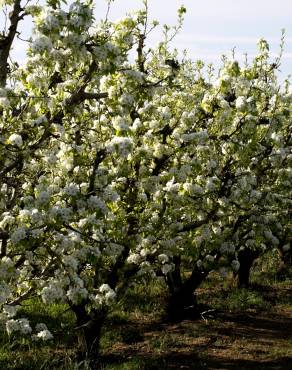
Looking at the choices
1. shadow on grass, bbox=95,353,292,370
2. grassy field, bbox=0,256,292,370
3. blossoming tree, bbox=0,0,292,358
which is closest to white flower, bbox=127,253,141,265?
blossoming tree, bbox=0,0,292,358

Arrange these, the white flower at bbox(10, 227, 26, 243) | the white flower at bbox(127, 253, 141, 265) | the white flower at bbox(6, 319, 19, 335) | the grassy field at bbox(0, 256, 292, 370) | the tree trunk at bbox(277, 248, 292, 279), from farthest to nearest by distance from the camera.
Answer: the tree trunk at bbox(277, 248, 292, 279) → the grassy field at bbox(0, 256, 292, 370) → the white flower at bbox(127, 253, 141, 265) → the white flower at bbox(6, 319, 19, 335) → the white flower at bbox(10, 227, 26, 243)

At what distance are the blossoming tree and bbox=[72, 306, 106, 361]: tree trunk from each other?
32mm

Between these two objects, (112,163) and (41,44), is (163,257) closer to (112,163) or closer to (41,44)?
(112,163)

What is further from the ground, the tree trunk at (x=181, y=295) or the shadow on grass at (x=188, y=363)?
the tree trunk at (x=181, y=295)

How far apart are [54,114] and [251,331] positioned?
10217 mm

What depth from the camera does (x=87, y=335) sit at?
11758mm

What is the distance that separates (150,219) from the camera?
34.4 feet

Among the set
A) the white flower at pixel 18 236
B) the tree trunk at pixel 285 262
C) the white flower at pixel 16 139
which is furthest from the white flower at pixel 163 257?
the tree trunk at pixel 285 262

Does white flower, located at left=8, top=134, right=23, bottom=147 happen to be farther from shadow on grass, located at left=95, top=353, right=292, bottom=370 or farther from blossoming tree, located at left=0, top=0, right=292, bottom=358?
shadow on grass, located at left=95, top=353, right=292, bottom=370

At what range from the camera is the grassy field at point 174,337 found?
12.3m

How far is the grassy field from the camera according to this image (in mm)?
12273

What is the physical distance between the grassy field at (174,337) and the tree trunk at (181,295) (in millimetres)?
338

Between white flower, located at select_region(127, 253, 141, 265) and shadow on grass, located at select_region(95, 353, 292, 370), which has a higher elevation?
white flower, located at select_region(127, 253, 141, 265)

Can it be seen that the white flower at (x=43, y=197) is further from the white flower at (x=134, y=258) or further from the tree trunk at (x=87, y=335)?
the tree trunk at (x=87, y=335)
